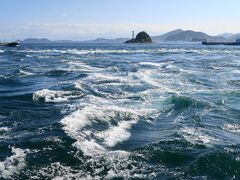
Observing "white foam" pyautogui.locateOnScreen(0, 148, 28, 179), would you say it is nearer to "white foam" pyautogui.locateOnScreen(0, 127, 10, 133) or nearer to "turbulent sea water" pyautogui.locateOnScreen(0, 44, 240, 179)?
"turbulent sea water" pyautogui.locateOnScreen(0, 44, 240, 179)

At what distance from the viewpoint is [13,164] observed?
10453 mm

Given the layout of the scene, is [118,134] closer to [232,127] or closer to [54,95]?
[232,127]

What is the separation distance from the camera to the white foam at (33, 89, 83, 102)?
21017 millimetres

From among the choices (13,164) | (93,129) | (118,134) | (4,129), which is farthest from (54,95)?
(13,164)

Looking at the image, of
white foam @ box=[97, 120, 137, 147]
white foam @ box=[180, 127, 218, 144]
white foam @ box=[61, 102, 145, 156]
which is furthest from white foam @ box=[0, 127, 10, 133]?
white foam @ box=[180, 127, 218, 144]

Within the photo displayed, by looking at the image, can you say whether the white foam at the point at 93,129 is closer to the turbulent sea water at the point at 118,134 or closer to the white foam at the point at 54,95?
the turbulent sea water at the point at 118,134

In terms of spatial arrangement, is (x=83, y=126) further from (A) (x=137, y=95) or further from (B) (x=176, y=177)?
(A) (x=137, y=95)

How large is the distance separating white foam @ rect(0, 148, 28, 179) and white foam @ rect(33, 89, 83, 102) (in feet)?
31.1

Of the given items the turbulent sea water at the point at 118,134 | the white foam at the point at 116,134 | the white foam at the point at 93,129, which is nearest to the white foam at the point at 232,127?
the turbulent sea water at the point at 118,134

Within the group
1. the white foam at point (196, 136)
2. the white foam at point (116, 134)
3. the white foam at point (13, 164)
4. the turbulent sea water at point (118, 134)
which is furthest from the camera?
the white foam at point (196, 136)

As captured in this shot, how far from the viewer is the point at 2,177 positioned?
31.5 ft

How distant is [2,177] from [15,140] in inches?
→ 124

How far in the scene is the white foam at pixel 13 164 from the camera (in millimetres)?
9836

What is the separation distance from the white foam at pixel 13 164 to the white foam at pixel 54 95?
9484 mm
